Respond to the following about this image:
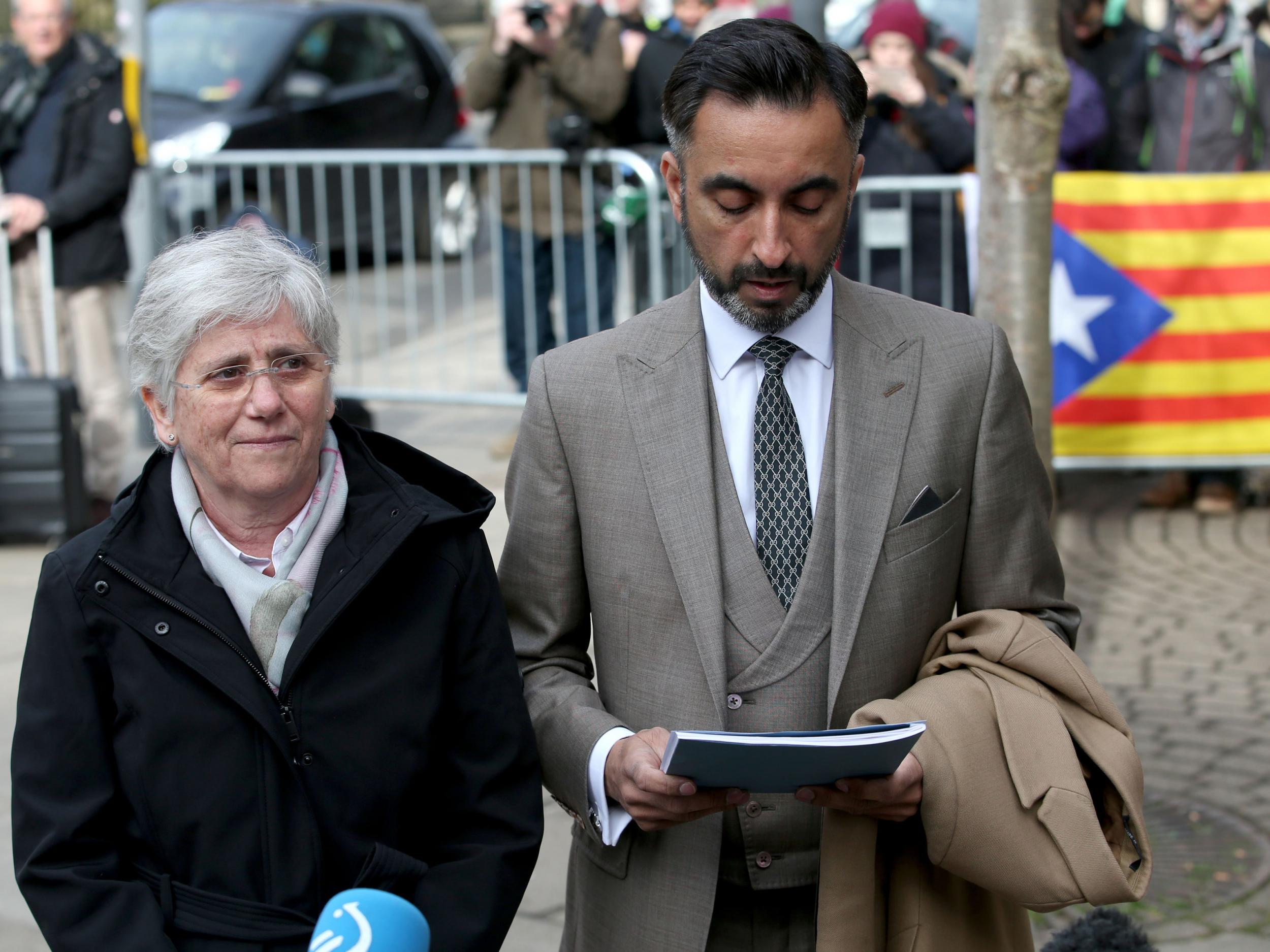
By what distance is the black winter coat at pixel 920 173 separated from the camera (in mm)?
7215

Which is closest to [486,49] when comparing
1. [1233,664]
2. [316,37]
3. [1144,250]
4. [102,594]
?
[1144,250]

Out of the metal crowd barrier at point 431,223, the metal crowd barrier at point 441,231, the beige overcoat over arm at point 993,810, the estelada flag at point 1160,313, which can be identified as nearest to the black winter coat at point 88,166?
the metal crowd barrier at point 441,231

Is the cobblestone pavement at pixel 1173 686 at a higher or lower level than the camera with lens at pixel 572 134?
lower

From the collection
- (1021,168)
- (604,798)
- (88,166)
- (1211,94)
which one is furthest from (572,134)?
(604,798)

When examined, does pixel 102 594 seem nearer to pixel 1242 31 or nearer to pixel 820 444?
pixel 820 444

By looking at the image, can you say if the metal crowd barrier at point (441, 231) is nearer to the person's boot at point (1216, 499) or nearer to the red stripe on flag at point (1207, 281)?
the red stripe on flag at point (1207, 281)

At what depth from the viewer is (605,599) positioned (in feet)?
8.05

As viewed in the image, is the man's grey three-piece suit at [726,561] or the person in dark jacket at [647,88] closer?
the man's grey three-piece suit at [726,561]

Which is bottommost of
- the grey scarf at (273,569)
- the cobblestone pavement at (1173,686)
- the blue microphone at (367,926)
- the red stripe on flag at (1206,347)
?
the cobblestone pavement at (1173,686)

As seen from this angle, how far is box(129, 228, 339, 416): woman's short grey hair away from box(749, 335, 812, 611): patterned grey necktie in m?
0.66

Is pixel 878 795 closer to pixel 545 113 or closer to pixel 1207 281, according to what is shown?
pixel 1207 281

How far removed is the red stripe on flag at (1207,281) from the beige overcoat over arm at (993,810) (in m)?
5.17

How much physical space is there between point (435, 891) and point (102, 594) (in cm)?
63

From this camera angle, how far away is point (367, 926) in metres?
1.93
